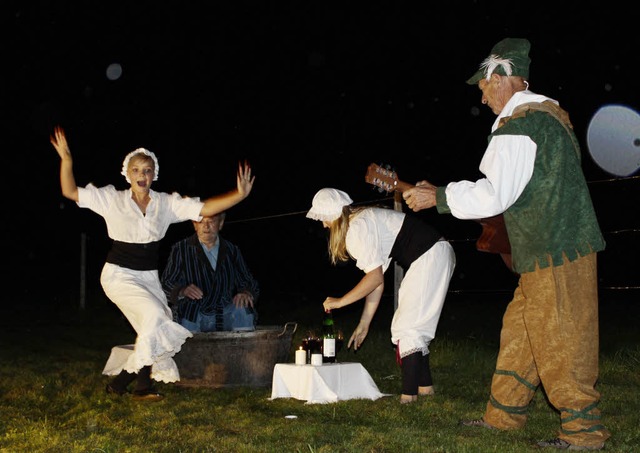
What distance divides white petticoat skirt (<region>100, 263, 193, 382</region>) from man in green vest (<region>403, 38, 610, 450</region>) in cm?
279

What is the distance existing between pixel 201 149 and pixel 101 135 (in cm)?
396

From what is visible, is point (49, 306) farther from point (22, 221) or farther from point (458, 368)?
point (22, 221)

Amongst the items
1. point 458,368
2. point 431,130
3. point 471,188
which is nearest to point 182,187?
point 431,130

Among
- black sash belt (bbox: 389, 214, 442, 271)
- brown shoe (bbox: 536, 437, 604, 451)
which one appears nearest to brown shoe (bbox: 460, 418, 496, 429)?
brown shoe (bbox: 536, 437, 604, 451)

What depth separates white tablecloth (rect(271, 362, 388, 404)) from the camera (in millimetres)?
6000

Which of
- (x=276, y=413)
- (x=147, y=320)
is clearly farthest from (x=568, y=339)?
(x=147, y=320)

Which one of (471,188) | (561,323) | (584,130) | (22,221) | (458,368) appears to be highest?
(584,130)

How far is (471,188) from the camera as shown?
4.22 metres

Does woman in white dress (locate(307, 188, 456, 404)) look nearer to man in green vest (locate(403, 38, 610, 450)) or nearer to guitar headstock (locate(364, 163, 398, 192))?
guitar headstock (locate(364, 163, 398, 192))

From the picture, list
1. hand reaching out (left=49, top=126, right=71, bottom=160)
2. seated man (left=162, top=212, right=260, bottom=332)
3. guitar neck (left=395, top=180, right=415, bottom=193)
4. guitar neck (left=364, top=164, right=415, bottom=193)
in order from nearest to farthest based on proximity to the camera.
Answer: guitar neck (left=395, top=180, right=415, bottom=193) < guitar neck (left=364, top=164, right=415, bottom=193) < hand reaching out (left=49, top=126, right=71, bottom=160) < seated man (left=162, top=212, right=260, bottom=332)

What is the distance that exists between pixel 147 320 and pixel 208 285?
1434 mm

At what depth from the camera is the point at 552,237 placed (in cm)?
420

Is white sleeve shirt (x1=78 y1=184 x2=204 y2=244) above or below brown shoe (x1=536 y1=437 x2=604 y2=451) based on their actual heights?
above

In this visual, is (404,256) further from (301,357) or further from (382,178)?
(301,357)
